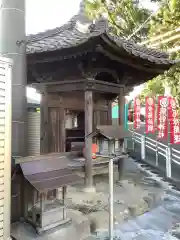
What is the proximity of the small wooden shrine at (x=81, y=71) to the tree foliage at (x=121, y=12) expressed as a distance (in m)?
9.34

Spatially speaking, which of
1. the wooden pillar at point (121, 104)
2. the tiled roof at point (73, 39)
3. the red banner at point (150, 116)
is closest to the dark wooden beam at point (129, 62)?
the tiled roof at point (73, 39)

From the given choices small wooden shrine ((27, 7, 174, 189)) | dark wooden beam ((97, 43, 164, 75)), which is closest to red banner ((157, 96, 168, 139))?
small wooden shrine ((27, 7, 174, 189))

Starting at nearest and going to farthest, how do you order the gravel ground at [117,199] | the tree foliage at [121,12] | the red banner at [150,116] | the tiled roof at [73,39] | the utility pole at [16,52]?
the utility pole at [16,52]
the tiled roof at [73,39]
the gravel ground at [117,199]
the red banner at [150,116]
the tree foliage at [121,12]

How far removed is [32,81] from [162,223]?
18.4 feet

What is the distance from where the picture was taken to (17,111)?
13.9 ft

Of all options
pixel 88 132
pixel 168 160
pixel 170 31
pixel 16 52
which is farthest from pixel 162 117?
pixel 16 52

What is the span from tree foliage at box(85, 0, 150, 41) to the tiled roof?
9313mm

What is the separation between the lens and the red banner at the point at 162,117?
1019 cm

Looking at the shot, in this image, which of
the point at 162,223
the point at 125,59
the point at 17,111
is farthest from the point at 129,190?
the point at 17,111

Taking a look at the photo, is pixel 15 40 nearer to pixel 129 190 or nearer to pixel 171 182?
pixel 129 190

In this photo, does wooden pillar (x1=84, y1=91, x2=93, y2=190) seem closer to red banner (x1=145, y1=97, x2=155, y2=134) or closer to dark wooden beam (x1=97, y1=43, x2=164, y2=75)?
dark wooden beam (x1=97, y1=43, x2=164, y2=75)

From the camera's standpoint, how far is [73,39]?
5.86 meters

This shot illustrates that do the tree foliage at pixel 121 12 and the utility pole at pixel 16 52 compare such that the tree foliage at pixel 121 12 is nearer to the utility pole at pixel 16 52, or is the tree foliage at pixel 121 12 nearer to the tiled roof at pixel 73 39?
the tiled roof at pixel 73 39

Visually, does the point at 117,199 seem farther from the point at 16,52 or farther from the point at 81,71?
the point at 16,52
